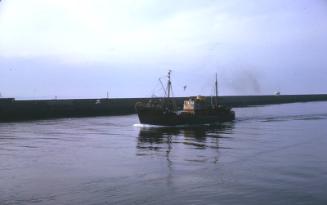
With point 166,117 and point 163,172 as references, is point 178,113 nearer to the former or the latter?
point 166,117

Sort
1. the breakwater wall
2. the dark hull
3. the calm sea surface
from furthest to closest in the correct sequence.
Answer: the breakwater wall
the dark hull
the calm sea surface

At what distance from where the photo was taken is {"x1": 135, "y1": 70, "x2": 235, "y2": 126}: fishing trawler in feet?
254

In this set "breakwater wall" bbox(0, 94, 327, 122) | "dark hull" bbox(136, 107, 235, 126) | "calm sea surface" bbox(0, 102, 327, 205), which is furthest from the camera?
"breakwater wall" bbox(0, 94, 327, 122)

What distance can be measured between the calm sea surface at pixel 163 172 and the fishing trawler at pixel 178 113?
26329 millimetres

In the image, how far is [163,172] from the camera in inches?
1219

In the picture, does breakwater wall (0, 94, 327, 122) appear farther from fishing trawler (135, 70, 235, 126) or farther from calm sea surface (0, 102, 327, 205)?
calm sea surface (0, 102, 327, 205)

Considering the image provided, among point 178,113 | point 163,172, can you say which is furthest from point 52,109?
point 163,172

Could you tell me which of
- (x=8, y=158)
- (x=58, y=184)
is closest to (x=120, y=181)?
(x=58, y=184)

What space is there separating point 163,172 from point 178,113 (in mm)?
50093

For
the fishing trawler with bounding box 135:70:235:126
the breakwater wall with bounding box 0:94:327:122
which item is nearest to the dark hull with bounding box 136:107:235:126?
the fishing trawler with bounding box 135:70:235:126

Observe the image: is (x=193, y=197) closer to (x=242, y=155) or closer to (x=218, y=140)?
(x=242, y=155)

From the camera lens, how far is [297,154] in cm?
3991

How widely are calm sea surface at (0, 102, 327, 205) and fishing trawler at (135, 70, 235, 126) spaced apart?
2633 cm

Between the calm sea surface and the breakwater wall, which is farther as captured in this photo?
the breakwater wall
